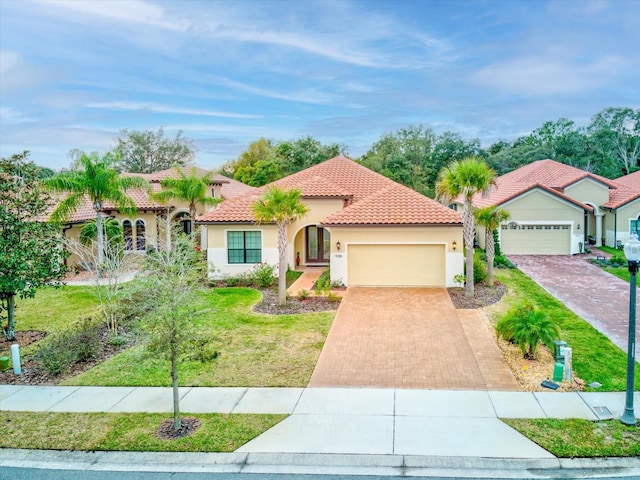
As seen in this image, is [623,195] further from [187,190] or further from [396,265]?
[187,190]

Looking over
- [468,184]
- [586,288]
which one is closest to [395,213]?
[468,184]

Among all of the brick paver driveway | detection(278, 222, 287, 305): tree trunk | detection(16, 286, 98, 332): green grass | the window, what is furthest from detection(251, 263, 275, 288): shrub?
detection(16, 286, 98, 332): green grass

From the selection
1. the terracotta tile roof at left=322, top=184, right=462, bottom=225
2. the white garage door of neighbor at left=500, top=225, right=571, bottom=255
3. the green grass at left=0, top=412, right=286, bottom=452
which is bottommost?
the green grass at left=0, top=412, right=286, bottom=452

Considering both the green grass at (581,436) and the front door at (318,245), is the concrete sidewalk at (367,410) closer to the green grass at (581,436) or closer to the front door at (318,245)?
the green grass at (581,436)

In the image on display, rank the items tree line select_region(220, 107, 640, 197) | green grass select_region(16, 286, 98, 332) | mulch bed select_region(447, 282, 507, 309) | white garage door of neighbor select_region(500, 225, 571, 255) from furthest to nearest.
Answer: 1. tree line select_region(220, 107, 640, 197)
2. white garage door of neighbor select_region(500, 225, 571, 255)
3. mulch bed select_region(447, 282, 507, 309)
4. green grass select_region(16, 286, 98, 332)

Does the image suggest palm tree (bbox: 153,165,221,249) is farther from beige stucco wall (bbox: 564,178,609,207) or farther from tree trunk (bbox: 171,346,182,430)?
beige stucco wall (bbox: 564,178,609,207)

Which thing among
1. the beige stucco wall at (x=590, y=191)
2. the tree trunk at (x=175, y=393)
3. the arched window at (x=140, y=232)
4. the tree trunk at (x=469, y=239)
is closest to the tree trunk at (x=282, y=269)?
the tree trunk at (x=469, y=239)

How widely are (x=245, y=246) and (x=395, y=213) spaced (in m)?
7.28

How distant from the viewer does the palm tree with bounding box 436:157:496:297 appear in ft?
59.6

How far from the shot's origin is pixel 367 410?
966cm

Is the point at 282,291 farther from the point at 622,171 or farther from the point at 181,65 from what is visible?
the point at 622,171

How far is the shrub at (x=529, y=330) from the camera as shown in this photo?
1210cm

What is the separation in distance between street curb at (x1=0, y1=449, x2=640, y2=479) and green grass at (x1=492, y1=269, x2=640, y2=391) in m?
3.32

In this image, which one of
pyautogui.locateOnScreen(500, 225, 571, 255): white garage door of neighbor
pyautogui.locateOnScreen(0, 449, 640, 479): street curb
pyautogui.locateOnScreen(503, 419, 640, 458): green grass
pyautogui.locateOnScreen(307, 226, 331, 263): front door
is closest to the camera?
pyautogui.locateOnScreen(0, 449, 640, 479): street curb
